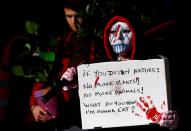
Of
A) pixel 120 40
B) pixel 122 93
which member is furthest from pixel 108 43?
pixel 122 93

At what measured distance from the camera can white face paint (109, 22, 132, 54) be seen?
5020mm

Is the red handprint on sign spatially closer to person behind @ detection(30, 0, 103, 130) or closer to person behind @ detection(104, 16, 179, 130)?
person behind @ detection(104, 16, 179, 130)

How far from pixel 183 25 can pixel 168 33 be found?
42cm

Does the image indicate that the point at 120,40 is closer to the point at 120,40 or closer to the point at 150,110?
the point at 120,40

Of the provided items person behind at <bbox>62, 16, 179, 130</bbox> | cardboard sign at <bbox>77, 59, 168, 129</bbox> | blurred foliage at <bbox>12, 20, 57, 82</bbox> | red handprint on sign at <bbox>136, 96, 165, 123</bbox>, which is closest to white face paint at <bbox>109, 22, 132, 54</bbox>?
person behind at <bbox>62, 16, 179, 130</bbox>

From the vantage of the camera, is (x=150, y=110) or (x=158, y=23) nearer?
(x=150, y=110)

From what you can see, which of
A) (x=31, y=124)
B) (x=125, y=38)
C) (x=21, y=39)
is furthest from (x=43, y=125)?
(x=125, y=38)

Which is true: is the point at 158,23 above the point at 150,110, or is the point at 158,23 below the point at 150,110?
above

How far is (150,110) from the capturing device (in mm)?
4926

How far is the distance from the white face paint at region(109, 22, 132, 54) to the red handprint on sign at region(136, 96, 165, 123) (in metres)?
0.39

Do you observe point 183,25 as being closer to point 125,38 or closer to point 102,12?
point 102,12

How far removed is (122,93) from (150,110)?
0.27 metres

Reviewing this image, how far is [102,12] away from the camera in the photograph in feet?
20.0

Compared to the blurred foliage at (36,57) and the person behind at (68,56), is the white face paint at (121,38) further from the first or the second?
the blurred foliage at (36,57)
